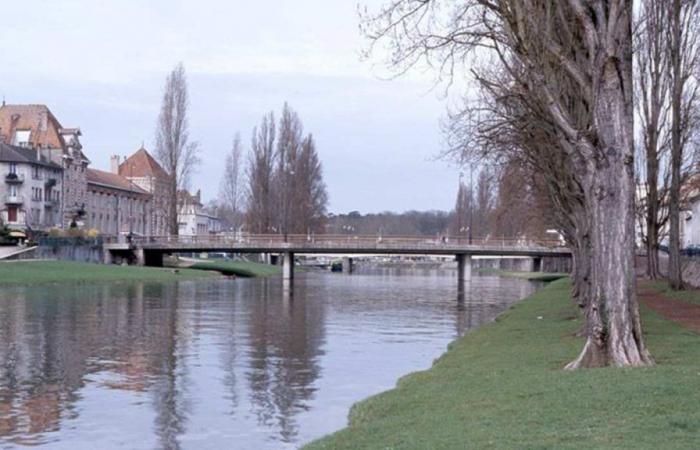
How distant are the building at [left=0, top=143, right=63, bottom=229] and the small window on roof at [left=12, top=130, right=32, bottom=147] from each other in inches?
119

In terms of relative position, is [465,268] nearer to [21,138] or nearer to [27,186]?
[27,186]

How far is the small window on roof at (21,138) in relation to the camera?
114000 millimetres

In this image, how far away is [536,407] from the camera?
14117 millimetres

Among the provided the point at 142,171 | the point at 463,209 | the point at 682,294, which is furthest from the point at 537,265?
the point at 682,294

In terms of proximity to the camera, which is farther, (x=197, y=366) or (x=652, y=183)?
(x=652, y=183)

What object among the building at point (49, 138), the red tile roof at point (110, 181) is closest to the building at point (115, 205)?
the red tile roof at point (110, 181)

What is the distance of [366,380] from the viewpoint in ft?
77.2

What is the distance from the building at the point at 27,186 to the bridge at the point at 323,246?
1190 cm

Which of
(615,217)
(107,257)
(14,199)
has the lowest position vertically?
(107,257)

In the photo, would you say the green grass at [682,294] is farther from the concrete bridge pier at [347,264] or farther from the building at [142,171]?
the concrete bridge pier at [347,264]

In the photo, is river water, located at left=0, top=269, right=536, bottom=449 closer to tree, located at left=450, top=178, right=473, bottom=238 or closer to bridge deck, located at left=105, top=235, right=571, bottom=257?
bridge deck, located at left=105, top=235, right=571, bottom=257

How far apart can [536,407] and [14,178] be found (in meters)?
99.1

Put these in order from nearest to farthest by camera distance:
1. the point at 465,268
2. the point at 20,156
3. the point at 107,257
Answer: the point at 107,257 → the point at 465,268 → the point at 20,156

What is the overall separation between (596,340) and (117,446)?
343 inches
